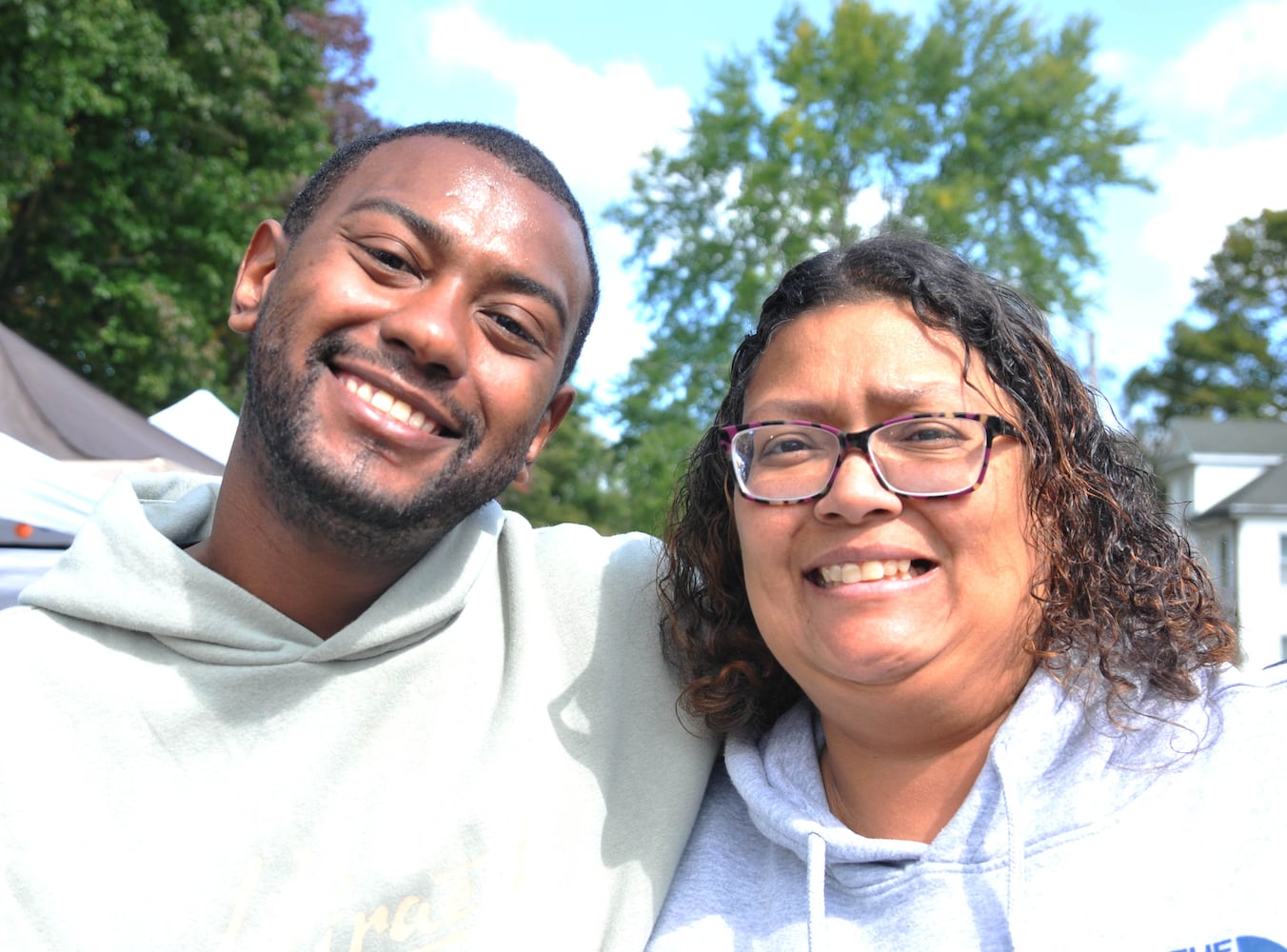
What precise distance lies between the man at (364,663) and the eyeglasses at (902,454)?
0.57 meters

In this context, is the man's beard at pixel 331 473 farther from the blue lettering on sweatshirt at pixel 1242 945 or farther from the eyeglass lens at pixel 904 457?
the blue lettering on sweatshirt at pixel 1242 945

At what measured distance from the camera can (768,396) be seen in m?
2.10

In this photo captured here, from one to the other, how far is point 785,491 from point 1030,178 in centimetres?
2100

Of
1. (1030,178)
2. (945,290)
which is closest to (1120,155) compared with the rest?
(1030,178)

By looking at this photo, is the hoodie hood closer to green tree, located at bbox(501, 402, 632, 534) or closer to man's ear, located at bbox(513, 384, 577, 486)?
man's ear, located at bbox(513, 384, 577, 486)

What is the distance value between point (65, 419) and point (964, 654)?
5.74m

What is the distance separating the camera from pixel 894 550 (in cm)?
191

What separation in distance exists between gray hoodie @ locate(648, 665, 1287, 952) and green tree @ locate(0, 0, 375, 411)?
12564 mm

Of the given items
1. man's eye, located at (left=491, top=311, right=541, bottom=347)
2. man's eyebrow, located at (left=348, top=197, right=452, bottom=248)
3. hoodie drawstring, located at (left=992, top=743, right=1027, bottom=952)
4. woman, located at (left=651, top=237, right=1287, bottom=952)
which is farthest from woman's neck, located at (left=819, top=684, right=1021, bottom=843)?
man's eyebrow, located at (left=348, top=197, right=452, bottom=248)

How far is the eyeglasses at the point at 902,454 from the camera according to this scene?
1900mm

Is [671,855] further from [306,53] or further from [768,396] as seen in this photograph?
[306,53]

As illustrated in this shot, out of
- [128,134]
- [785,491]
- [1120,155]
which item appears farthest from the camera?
[1120,155]

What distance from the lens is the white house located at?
1253 inches

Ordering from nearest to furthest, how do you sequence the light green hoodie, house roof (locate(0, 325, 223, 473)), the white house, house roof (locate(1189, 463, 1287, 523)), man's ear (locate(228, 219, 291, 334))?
1. the light green hoodie
2. man's ear (locate(228, 219, 291, 334))
3. house roof (locate(0, 325, 223, 473))
4. the white house
5. house roof (locate(1189, 463, 1287, 523))
